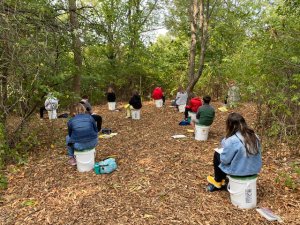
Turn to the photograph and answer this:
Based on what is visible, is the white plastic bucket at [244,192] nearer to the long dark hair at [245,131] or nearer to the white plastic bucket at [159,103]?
the long dark hair at [245,131]

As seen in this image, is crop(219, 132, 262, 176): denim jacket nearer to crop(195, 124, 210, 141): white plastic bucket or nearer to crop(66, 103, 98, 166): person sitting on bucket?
crop(66, 103, 98, 166): person sitting on bucket

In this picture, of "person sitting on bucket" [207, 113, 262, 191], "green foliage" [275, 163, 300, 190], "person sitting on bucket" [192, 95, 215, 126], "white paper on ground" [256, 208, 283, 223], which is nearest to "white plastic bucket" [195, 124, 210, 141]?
"person sitting on bucket" [192, 95, 215, 126]

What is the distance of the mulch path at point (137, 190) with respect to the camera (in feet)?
13.6

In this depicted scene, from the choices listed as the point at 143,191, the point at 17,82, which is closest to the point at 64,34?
the point at 17,82

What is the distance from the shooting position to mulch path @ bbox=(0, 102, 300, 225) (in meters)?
4.15

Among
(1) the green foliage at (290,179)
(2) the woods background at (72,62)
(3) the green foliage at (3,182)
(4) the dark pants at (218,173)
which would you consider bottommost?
(3) the green foliage at (3,182)

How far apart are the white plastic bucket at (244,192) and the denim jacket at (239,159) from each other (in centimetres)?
13

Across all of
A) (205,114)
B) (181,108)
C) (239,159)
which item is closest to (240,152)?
(239,159)

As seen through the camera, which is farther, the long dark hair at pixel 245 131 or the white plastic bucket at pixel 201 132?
the white plastic bucket at pixel 201 132

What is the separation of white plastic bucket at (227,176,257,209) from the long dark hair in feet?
1.45

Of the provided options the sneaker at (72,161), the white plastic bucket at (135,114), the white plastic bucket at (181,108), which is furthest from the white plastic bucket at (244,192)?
the white plastic bucket at (181,108)

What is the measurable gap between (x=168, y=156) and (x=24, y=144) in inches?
141

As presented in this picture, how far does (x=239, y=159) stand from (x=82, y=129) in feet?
9.93

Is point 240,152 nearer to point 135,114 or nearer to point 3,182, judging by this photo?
point 3,182
